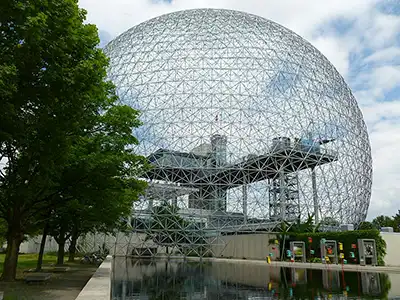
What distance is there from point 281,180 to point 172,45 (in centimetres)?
1636

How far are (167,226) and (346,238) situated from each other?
14749 millimetres

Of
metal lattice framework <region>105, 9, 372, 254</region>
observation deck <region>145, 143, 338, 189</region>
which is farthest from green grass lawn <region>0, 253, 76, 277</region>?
observation deck <region>145, 143, 338, 189</region>

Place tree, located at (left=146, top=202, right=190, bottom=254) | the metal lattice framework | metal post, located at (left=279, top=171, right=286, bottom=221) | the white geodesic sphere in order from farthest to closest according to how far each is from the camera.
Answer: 1. tree, located at (left=146, top=202, right=190, bottom=254)
2. the white geodesic sphere
3. the metal lattice framework
4. metal post, located at (left=279, top=171, right=286, bottom=221)

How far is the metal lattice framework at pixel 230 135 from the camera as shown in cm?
3278

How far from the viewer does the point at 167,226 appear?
110 ft

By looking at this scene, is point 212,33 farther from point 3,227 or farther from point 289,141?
point 3,227

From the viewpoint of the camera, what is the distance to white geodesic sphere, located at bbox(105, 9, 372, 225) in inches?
1297

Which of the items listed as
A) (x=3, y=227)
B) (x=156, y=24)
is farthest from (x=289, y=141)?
(x=3, y=227)

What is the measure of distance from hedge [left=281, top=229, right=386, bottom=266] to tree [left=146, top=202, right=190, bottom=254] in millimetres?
9175

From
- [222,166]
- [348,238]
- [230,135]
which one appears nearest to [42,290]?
[348,238]

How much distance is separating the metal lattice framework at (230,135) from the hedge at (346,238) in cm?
287

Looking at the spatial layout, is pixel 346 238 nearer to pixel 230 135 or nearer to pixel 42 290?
pixel 230 135

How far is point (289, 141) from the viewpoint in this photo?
3325 cm

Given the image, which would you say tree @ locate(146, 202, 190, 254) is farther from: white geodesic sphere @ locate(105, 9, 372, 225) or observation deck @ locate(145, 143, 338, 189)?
white geodesic sphere @ locate(105, 9, 372, 225)
